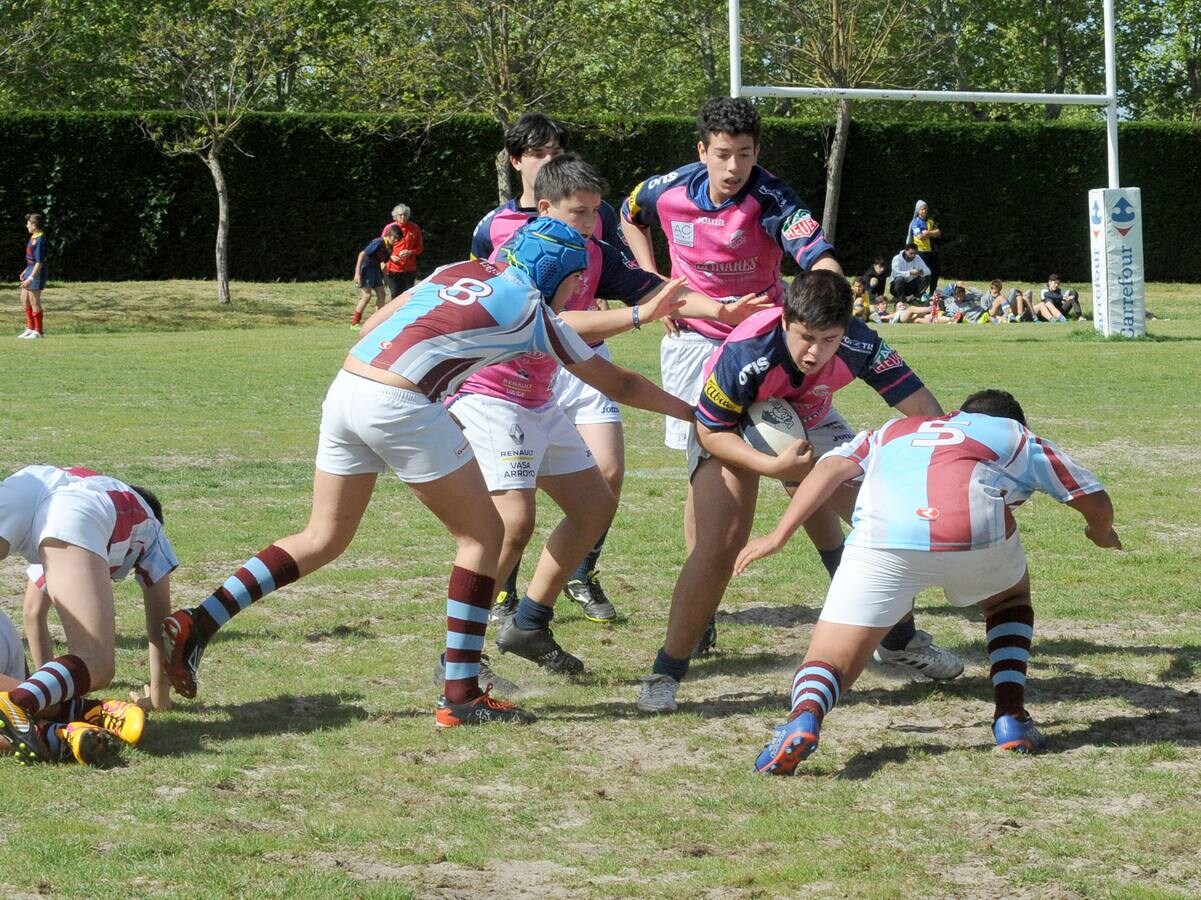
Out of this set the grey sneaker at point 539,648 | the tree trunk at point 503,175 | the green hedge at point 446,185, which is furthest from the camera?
the tree trunk at point 503,175

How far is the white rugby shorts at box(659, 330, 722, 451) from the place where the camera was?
7402mm

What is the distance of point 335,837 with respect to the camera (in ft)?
14.4

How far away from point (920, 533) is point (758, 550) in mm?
525

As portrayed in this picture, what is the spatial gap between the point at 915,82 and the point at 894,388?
36.1 metres

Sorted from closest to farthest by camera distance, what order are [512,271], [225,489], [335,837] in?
[335,837] < [512,271] < [225,489]

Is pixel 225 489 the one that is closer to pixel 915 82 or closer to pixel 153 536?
pixel 153 536

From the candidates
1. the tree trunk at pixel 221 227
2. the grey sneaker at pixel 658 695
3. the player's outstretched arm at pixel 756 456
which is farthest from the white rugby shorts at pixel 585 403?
the tree trunk at pixel 221 227

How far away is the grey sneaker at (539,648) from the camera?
6.44 metres

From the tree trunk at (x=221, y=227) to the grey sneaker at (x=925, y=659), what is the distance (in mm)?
25124

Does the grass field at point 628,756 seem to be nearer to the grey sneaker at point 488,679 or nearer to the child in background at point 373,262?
the grey sneaker at point 488,679

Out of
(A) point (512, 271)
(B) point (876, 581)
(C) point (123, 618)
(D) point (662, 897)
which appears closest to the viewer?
(D) point (662, 897)

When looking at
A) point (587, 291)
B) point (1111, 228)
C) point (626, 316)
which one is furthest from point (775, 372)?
point (1111, 228)

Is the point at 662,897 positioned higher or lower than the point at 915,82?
lower

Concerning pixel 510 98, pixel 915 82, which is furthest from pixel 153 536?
pixel 915 82
